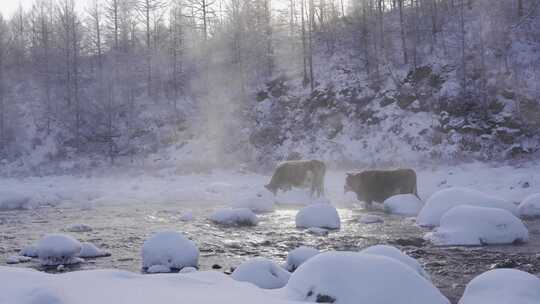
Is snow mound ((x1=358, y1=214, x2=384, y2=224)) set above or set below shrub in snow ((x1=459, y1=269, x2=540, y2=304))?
below

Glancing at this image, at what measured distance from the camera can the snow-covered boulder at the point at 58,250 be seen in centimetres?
838

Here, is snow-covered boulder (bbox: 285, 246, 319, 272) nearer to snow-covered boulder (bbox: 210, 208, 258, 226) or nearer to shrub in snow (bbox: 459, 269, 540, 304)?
shrub in snow (bbox: 459, 269, 540, 304)

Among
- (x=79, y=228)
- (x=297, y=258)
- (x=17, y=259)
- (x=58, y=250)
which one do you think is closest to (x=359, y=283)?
(x=297, y=258)

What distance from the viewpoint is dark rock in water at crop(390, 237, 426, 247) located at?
9.54m

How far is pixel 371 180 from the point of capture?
1667 cm

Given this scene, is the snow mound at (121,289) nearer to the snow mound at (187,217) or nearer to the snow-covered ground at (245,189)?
the snow mound at (187,217)

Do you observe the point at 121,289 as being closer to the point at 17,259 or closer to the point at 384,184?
the point at 17,259

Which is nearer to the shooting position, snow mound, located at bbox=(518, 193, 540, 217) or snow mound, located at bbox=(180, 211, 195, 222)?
snow mound, located at bbox=(518, 193, 540, 217)

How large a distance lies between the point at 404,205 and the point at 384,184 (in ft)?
8.37

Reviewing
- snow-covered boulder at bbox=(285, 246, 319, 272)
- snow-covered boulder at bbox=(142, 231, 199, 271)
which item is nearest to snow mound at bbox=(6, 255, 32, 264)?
snow-covered boulder at bbox=(142, 231, 199, 271)

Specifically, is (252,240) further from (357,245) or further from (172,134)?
(172,134)

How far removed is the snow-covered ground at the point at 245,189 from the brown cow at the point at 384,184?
2.57ft

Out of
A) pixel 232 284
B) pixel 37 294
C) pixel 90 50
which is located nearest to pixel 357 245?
pixel 232 284

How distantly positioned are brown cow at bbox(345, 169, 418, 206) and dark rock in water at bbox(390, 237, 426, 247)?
6.24 metres
